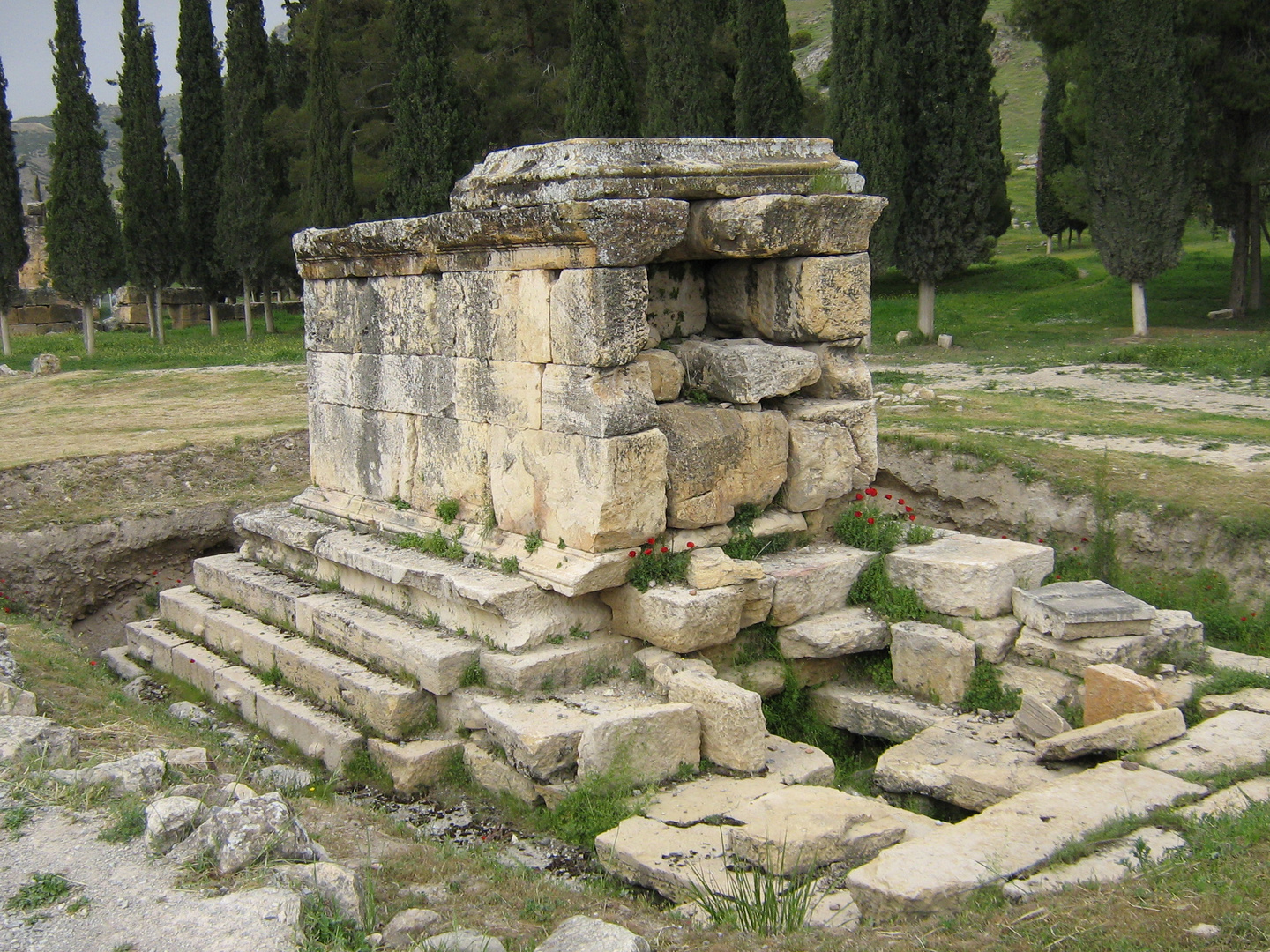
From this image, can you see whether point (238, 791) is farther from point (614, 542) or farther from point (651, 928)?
point (614, 542)

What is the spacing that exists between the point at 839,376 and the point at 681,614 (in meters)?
2.14

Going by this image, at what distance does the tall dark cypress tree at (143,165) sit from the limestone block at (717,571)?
21.2 meters

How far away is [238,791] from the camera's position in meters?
4.86

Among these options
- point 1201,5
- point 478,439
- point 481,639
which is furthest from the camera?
point 1201,5

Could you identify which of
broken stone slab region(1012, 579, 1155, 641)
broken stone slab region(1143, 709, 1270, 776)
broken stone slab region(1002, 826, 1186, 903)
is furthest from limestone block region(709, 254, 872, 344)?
broken stone slab region(1002, 826, 1186, 903)

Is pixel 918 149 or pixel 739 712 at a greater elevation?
pixel 918 149

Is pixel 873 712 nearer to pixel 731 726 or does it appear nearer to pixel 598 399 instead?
pixel 731 726

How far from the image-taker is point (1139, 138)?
17.5m

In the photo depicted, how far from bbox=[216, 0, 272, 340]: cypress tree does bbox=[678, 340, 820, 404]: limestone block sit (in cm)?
1967

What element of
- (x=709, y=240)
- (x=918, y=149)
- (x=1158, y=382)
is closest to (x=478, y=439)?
(x=709, y=240)

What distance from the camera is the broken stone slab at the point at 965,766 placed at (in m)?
5.61

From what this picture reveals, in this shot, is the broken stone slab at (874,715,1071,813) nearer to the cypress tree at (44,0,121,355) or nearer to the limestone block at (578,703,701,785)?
the limestone block at (578,703,701,785)

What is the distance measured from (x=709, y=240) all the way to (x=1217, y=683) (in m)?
3.89

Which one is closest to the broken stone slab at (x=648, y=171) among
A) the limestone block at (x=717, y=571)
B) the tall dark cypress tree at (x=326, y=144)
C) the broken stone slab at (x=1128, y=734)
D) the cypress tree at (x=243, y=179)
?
the limestone block at (x=717, y=571)
